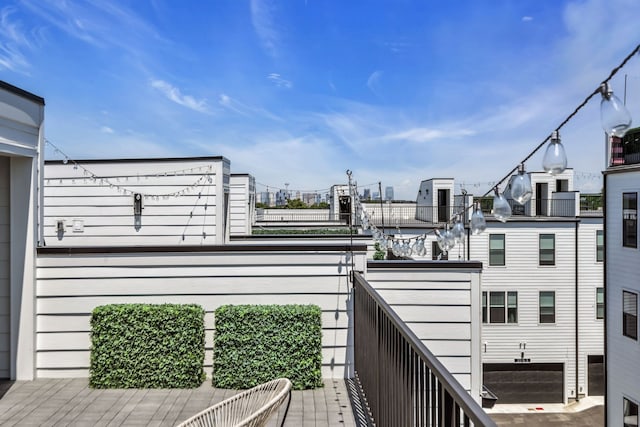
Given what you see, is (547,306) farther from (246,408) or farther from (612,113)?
(612,113)

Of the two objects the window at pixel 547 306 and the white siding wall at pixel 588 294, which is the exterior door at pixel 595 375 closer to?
the white siding wall at pixel 588 294

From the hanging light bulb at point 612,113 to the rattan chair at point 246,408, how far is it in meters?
1.94

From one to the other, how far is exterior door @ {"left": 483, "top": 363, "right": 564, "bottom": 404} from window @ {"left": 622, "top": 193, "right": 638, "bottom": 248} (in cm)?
742

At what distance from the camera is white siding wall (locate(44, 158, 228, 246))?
8.09 meters

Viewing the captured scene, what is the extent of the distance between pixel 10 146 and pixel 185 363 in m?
2.39

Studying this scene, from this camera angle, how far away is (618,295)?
389 inches

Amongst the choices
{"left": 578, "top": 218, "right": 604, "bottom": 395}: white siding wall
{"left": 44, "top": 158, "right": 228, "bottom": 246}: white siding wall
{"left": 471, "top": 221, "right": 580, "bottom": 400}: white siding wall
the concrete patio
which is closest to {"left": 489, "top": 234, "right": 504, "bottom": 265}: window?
{"left": 471, "top": 221, "right": 580, "bottom": 400}: white siding wall

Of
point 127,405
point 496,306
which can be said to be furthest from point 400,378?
point 496,306

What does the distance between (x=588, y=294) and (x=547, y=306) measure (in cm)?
145

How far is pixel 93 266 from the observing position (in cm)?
430

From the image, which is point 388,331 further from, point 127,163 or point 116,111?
point 116,111

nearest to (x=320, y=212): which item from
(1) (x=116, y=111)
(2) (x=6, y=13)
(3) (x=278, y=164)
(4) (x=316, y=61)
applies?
(3) (x=278, y=164)

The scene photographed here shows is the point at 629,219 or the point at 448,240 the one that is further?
the point at 629,219

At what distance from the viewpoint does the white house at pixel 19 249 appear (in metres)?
4.21
